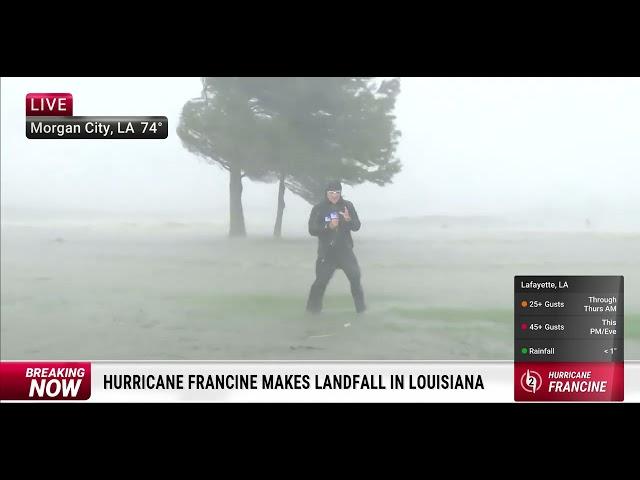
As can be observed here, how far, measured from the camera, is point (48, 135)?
4512 millimetres

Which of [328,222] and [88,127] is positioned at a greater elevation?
[88,127]

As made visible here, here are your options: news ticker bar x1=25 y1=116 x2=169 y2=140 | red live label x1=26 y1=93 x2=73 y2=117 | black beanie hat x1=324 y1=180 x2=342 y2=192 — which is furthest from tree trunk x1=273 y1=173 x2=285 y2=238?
red live label x1=26 y1=93 x2=73 y2=117

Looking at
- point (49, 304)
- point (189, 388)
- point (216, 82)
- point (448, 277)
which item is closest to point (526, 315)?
point (448, 277)

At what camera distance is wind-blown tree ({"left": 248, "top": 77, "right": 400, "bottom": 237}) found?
4754 millimetres

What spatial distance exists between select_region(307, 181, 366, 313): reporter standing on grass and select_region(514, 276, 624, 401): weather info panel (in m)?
1.36

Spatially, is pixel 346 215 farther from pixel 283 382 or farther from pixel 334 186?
pixel 283 382

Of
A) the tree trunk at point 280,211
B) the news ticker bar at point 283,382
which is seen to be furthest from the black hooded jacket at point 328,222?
the news ticker bar at point 283,382

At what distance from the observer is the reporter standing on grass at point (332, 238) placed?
4777 millimetres

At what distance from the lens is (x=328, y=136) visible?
492 centimetres

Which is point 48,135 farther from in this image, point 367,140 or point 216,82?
point 367,140

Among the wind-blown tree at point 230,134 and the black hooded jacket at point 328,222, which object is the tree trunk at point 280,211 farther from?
the black hooded jacket at point 328,222

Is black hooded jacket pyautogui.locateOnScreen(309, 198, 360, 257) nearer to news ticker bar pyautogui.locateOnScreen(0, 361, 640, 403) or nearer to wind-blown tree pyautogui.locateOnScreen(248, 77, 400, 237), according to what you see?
wind-blown tree pyautogui.locateOnScreen(248, 77, 400, 237)

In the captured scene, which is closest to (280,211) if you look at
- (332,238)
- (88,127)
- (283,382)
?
(332,238)

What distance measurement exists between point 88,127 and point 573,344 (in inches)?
156
